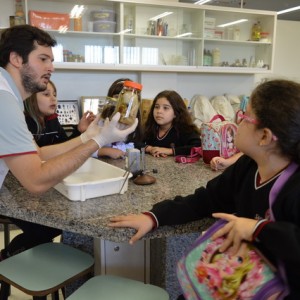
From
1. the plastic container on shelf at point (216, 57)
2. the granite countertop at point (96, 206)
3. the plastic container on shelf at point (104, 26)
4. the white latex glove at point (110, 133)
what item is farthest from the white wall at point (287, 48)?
the white latex glove at point (110, 133)

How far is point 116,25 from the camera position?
3633 mm

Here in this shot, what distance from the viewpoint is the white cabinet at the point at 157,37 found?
11.6ft

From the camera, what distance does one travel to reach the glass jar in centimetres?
131

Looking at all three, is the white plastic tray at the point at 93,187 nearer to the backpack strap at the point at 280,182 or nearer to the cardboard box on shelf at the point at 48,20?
the backpack strap at the point at 280,182

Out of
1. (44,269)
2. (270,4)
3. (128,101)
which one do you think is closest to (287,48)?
(270,4)

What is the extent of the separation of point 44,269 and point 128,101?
69cm

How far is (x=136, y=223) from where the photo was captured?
3.40 feet

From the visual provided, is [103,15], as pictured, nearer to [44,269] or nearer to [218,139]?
[218,139]

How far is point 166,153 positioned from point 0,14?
7.50ft

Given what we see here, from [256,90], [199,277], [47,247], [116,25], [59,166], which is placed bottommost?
[47,247]

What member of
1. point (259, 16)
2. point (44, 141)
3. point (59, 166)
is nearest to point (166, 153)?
point (44, 141)

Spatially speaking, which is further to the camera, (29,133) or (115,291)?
(29,133)

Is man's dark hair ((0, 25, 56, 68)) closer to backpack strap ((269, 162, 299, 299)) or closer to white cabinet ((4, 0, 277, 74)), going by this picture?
backpack strap ((269, 162, 299, 299))

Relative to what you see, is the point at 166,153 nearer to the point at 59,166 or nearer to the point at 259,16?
the point at 59,166
